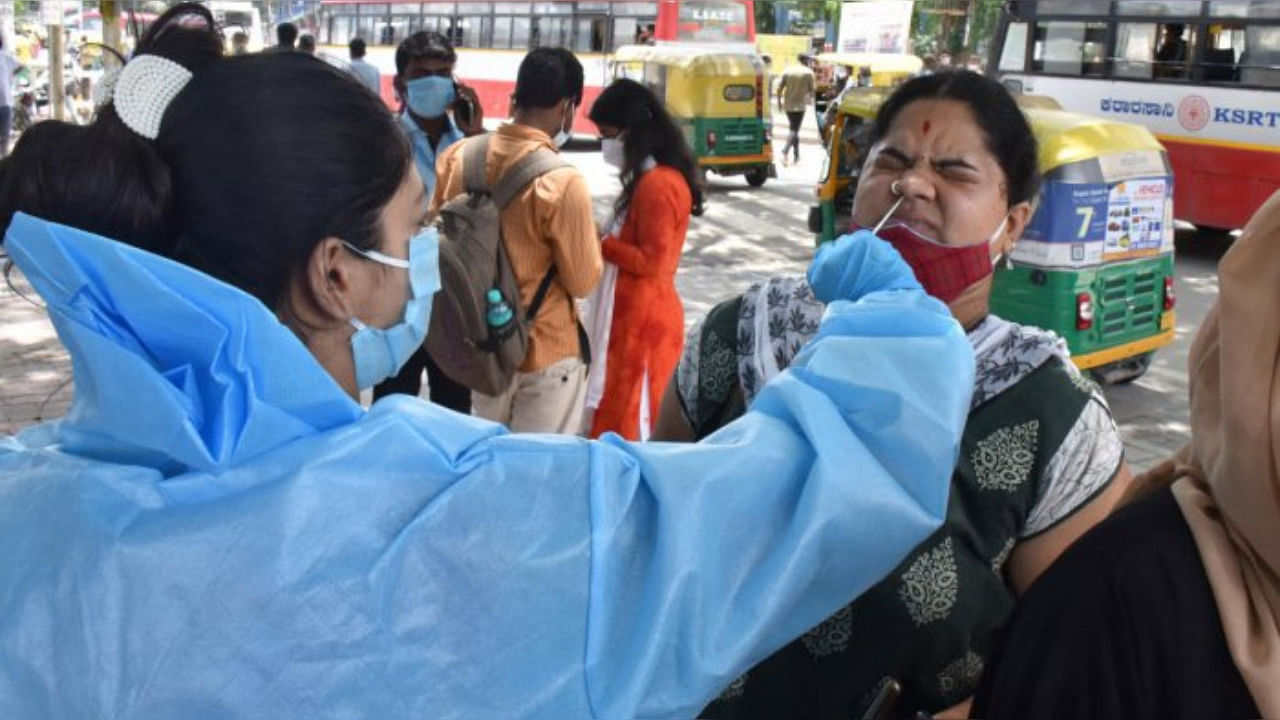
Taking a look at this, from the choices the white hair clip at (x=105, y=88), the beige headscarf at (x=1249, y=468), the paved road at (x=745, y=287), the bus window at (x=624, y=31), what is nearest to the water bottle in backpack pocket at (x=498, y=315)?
the paved road at (x=745, y=287)

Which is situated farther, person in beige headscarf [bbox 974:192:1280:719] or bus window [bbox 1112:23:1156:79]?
bus window [bbox 1112:23:1156:79]

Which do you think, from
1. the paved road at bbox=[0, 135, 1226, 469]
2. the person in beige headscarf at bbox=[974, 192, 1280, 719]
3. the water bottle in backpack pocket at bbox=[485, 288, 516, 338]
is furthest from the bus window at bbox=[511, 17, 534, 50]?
the person in beige headscarf at bbox=[974, 192, 1280, 719]

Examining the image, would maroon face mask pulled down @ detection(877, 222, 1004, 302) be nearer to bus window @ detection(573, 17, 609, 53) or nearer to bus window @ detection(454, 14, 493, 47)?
bus window @ detection(573, 17, 609, 53)

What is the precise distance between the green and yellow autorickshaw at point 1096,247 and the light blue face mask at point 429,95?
2.04m

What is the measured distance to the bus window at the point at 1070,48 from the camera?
38.3 feet

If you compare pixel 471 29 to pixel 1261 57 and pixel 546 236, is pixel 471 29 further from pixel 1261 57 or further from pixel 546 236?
pixel 546 236

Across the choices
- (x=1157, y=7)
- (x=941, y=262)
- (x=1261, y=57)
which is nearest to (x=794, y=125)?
(x=1157, y=7)

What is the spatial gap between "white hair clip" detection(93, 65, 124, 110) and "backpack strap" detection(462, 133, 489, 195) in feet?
7.57

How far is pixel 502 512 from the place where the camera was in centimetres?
113

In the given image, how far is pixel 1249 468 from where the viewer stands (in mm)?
1250

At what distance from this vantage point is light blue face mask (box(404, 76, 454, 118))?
477 cm

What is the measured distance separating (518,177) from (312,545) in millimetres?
2697

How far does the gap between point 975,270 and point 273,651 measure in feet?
4.39

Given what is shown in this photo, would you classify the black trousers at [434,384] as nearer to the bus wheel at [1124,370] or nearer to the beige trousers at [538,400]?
the beige trousers at [538,400]
